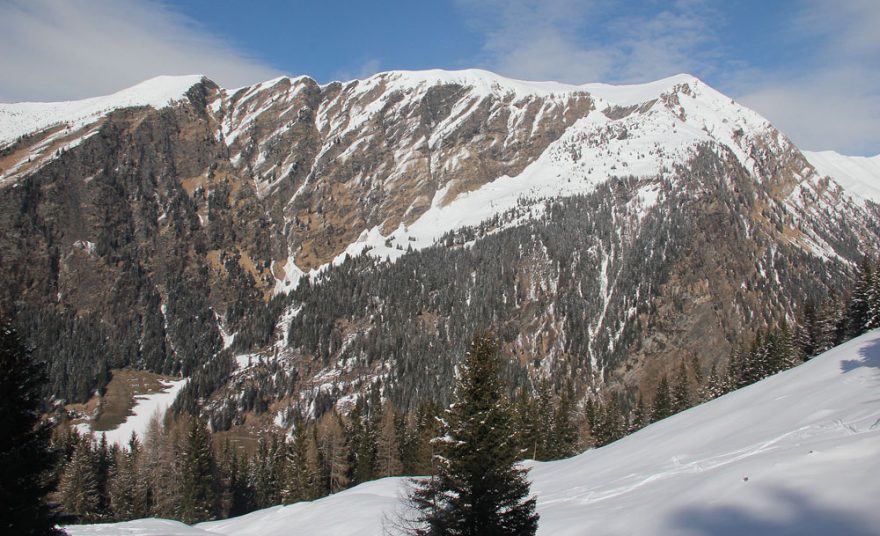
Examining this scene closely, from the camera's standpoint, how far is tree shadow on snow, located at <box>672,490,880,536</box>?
9680 millimetres

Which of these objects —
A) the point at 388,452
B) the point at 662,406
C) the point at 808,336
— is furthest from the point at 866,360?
the point at 662,406

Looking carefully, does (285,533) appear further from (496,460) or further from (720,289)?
(720,289)

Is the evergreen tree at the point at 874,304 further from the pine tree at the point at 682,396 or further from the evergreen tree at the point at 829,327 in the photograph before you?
the pine tree at the point at 682,396

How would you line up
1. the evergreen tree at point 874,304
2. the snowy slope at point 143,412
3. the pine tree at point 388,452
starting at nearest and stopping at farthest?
the evergreen tree at point 874,304 < the pine tree at point 388,452 < the snowy slope at point 143,412

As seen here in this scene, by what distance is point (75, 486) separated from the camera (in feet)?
183

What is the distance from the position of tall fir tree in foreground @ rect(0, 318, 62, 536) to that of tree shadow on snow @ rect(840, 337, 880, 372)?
32771 mm

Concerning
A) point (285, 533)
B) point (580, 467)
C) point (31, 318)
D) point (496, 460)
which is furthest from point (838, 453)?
point (31, 318)

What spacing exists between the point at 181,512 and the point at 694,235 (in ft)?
557

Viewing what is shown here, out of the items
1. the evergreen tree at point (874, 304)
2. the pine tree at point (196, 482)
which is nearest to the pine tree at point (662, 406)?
the evergreen tree at point (874, 304)

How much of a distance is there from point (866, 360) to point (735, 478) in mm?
19793

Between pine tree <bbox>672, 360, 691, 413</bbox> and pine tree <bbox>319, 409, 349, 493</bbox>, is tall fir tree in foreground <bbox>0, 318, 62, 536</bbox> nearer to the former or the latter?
pine tree <bbox>319, 409, 349, 493</bbox>

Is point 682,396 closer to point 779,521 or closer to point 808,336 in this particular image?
point 808,336

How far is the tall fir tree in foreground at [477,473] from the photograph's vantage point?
51.6ft

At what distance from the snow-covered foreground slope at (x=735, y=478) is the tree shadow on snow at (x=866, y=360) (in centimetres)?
10
